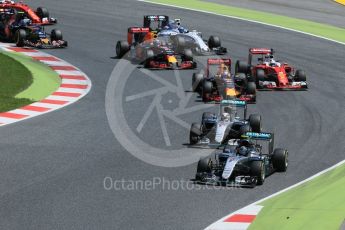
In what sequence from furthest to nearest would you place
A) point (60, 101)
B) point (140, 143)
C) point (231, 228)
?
point (60, 101) → point (140, 143) → point (231, 228)

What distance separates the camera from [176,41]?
128 feet

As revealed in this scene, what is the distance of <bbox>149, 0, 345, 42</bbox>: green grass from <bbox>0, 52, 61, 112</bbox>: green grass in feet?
46.9

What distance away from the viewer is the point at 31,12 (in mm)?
43594

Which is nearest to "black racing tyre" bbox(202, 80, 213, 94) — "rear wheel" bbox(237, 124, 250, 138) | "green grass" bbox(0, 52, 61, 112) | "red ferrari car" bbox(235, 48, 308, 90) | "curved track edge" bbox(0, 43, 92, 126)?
"red ferrari car" bbox(235, 48, 308, 90)

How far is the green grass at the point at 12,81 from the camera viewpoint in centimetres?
3142

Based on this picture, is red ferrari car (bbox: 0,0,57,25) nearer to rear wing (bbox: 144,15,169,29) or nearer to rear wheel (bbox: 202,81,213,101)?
rear wing (bbox: 144,15,169,29)

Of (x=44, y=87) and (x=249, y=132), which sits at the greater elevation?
(x=249, y=132)

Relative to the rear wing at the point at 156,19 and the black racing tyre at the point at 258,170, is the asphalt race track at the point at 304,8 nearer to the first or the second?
the rear wing at the point at 156,19

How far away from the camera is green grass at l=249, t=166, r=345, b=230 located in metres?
19.0

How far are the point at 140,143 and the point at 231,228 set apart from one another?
7.78 meters

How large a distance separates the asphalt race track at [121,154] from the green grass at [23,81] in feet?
5.10

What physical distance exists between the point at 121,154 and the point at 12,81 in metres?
10.6

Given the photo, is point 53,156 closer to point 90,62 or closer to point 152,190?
point 152,190

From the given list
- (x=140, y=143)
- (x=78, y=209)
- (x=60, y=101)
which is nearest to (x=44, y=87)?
(x=60, y=101)
